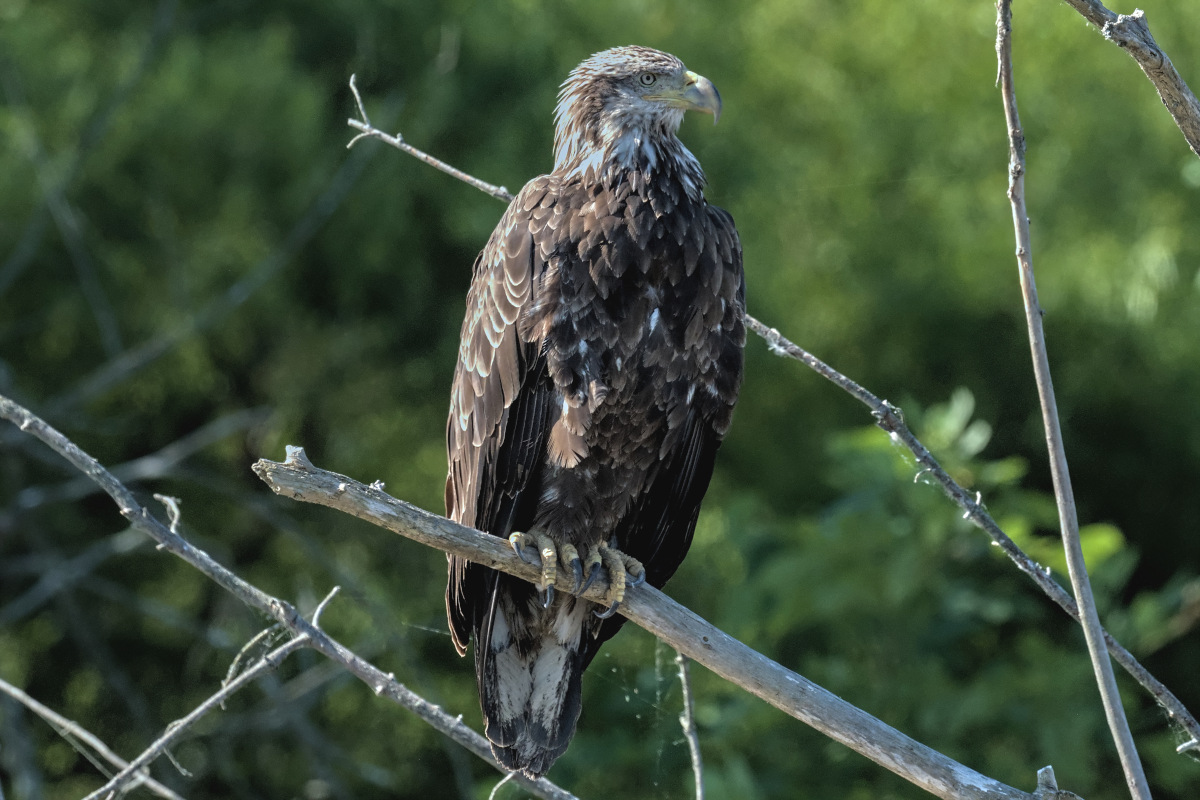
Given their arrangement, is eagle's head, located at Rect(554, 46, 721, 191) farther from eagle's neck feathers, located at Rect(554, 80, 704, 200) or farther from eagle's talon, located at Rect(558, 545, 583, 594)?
eagle's talon, located at Rect(558, 545, 583, 594)

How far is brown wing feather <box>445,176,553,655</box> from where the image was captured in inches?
96.3

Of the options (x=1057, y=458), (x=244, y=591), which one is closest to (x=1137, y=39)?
(x=1057, y=458)

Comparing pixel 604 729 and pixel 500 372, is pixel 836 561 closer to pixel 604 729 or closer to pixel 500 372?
pixel 604 729

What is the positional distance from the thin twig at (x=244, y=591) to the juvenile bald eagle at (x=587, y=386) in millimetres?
292

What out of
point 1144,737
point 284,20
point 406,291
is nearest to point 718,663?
point 1144,737

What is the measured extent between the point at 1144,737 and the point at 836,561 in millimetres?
1686

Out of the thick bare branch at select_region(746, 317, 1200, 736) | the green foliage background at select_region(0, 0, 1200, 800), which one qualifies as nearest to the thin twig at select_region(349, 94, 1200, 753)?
the thick bare branch at select_region(746, 317, 1200, 736)

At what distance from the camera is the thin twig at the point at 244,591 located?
6.42 feet

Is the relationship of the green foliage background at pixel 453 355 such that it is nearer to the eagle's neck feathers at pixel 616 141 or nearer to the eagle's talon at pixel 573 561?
the eagle's talon at pixel 573 561

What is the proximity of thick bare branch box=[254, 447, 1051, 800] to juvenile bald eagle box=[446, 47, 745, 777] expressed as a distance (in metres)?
0.34

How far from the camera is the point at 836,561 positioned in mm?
4590

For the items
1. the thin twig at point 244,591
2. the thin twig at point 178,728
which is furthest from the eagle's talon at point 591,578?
the thin twig at point 178,728

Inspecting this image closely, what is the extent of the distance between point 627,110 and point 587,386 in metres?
0.67

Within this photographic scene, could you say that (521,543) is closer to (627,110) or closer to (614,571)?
(614,571)
